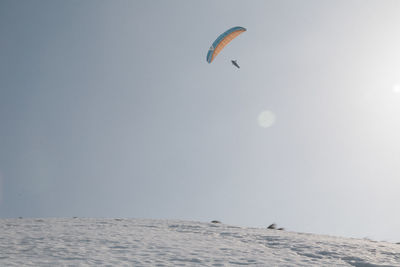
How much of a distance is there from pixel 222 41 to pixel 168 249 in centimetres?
2269

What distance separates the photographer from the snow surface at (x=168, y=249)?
27.3 feet

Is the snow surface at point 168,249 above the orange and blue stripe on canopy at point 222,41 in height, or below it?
below

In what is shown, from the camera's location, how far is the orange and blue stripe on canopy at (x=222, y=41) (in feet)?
91.5

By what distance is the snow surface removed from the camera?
27.3 ft

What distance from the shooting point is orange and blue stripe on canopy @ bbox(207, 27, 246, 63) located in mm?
27875

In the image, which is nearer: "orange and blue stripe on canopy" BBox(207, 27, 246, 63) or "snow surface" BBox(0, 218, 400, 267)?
"snow surface" BBox(0, 218, 400, 267)

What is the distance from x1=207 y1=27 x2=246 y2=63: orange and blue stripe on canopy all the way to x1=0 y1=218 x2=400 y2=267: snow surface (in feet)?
62.1

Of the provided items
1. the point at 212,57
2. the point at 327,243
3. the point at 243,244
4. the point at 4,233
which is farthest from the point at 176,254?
the point at 212,57

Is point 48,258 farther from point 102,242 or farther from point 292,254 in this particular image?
point 292,254

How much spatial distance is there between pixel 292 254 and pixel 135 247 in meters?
4.90

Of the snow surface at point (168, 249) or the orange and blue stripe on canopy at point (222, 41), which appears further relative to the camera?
the orange and blue stripe on canopy at point (222, 41)

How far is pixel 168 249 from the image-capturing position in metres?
9.67

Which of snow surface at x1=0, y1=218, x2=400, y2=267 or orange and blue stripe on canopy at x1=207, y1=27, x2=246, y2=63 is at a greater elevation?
orange and blue stripe on canopy at x1=207, y1=27, x2=246, y2=63

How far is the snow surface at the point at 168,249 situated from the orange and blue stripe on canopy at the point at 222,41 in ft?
62.1
